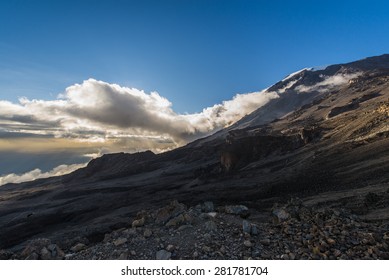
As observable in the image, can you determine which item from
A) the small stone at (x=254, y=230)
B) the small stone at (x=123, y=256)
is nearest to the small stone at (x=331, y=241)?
the small stone at (x=254, y=230)

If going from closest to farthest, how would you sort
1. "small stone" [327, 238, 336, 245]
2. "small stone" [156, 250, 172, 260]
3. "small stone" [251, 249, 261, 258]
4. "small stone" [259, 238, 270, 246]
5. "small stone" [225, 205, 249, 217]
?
"small stone" [251, 249, 261, 258] → "small stone" [327, 238, 336, 245] → "small stone" [156, 250, 172, 260] → "small stone" [259, 238, 270, 246] → "small stone" [225, 205, 249, 217]

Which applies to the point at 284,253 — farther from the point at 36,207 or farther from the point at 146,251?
the point at 36,207

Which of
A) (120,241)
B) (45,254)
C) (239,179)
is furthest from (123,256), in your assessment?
(239,179)

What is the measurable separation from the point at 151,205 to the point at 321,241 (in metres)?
74.0

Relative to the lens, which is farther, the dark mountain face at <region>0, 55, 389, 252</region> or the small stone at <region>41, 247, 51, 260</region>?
the dark mountain face at <region>0, 55, 389, 252</region>

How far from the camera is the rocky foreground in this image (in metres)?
13.3

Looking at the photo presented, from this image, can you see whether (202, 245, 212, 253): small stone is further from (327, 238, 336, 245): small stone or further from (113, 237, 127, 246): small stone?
(327, 238, 336, 245): small stone

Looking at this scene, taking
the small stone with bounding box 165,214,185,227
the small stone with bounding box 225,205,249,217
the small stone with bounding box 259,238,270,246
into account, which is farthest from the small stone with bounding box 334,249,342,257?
the small stone with bounding box 165,214,185,227

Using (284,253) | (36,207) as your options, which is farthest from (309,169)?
(36,207)

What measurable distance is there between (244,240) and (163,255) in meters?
3.45

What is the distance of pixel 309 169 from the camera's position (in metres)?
72.2

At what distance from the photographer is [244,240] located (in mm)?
14273

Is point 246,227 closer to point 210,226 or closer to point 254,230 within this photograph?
point 254,230

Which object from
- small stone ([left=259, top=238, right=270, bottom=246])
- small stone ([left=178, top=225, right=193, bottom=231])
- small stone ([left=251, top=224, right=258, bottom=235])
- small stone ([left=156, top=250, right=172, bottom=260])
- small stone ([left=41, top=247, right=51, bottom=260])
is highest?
small stone ([left=178, top=225, right=193, bottom=231])
